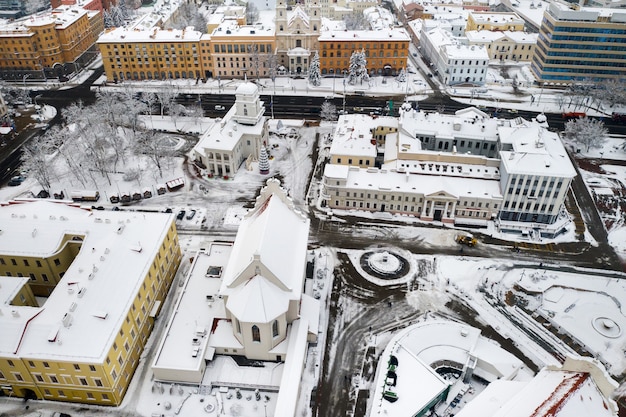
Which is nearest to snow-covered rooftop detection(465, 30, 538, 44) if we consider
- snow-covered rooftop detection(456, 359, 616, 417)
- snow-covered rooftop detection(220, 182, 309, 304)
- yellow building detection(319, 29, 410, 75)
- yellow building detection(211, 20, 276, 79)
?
yellow building detection(319, 29, 410, 75)

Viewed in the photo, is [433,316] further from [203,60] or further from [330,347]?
[203,60]

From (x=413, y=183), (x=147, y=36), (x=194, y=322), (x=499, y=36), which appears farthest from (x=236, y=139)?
(x=499, y=36)

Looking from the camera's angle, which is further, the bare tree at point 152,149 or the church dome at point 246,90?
the church dome at point 246,90

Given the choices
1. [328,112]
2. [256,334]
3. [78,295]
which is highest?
[78,295]

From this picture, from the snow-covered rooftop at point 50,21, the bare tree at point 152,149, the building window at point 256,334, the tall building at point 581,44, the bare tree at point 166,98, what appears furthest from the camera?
the snow-covered rooftop at point 50,21

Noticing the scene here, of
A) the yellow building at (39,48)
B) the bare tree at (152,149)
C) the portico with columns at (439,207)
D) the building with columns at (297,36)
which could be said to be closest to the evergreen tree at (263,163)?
the bare tree at (152,149)

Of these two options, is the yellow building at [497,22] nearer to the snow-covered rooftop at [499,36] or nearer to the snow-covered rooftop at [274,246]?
the snow-covered rooftop at [499,36]

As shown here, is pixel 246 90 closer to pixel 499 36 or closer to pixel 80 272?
pixel 80 272
